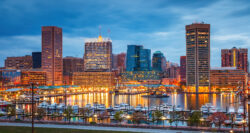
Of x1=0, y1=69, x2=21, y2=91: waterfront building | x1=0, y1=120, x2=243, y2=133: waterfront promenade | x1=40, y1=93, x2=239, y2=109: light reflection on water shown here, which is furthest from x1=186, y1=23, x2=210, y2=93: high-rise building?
x1=0, y1=120, x2=243, y2=133: waterfront promenade

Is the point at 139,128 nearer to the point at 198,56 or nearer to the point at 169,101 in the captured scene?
the point at 169,101

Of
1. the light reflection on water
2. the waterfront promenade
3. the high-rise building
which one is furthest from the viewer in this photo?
the high-rise building

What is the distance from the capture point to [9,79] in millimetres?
186125

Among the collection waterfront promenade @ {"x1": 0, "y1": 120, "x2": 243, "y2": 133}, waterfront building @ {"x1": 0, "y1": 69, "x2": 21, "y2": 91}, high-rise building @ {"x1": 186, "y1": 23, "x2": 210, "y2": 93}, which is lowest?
waterfront promenade @ {"x1": 0, "y1": 120, "x2": 243, "y2": 133}

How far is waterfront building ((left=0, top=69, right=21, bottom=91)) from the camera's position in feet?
595

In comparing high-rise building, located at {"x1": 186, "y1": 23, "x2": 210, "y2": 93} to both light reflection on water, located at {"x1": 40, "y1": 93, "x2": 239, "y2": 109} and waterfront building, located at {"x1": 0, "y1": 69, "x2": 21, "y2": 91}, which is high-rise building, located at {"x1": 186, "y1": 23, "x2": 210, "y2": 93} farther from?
waterfront building, located at {"x1": 0, "y1": 69, "x2": 21, "y2": 91}

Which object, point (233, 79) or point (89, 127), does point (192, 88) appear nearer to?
point (233, 79)

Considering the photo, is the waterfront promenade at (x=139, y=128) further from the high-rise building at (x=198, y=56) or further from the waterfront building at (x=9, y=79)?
the high-rise building at (x=198, y=56)

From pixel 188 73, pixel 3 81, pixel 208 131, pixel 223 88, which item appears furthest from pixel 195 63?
pixel 208 131

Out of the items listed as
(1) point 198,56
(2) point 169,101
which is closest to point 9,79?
(2) point 169,101

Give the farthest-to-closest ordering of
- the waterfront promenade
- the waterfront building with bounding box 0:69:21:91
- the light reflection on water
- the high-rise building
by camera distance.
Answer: the high-rise building
the waterfront building with bounding box 0:69:21:91
the light reflection on water
the waterfront promenade

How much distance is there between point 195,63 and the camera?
19788cm

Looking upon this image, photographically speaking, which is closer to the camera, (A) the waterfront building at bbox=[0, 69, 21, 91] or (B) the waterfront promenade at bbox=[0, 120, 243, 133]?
(B) the waterfront promenade at bbox=[0, 120, 243, 133]

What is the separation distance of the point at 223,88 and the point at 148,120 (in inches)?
5969
